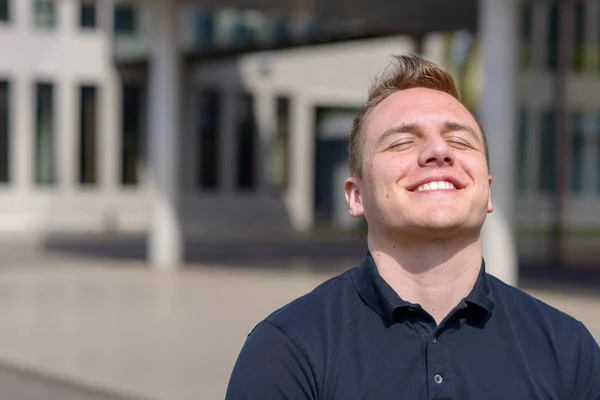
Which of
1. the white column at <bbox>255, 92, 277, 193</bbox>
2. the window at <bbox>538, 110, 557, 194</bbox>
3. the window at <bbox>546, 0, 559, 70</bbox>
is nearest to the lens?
the window at <bbox>538, 110, 557, 194</bbox>

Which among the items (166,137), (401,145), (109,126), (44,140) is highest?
(109,126)

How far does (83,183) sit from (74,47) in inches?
156

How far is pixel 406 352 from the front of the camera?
7.18 ft

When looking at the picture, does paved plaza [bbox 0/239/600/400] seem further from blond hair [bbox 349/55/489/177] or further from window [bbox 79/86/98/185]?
window [bbox 79/86/98/185]

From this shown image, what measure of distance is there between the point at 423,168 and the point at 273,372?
1.56ft

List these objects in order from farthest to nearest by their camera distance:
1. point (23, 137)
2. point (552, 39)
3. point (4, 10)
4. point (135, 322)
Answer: point (4, 10) < point (23, 137) < point (552, 39) < point (135, 322)

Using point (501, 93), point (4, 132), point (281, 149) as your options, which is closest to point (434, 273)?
point (501, 93)

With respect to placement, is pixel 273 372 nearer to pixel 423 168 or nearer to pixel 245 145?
pixel 423 168

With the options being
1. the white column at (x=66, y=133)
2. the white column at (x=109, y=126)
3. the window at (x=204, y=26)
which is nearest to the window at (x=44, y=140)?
the white column at (x=66, y=133)

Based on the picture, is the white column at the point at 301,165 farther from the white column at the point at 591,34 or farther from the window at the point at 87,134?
the white column at the point at 591,34

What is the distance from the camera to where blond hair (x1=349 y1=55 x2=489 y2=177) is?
95.8 inches

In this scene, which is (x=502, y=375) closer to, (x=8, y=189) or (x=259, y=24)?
(x=259, y=24)

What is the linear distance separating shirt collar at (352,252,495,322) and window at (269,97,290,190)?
3557 centimetres

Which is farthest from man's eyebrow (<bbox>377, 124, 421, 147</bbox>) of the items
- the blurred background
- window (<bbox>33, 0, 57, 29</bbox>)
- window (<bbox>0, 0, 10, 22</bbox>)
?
window (<bbox>33, 0, 57, 29</bbox>)
